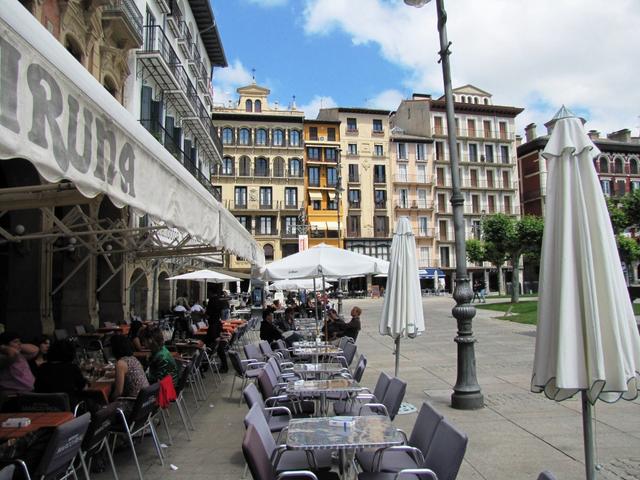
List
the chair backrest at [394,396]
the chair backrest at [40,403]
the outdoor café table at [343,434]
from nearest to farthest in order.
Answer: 1. the outdoor café table at [343,434]
2. the chair backrest at [40,403]
3. the chair backrest at [394,396]

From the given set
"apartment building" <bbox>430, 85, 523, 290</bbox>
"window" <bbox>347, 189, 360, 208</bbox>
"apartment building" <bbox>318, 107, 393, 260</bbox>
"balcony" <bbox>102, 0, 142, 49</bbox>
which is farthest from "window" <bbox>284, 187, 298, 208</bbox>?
"balcony" <bbox>102, 0, 142, 49</bbox>

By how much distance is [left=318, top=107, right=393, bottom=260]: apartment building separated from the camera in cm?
6056

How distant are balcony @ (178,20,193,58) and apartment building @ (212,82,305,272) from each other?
92.5 ft

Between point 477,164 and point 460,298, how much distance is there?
61.1 meters

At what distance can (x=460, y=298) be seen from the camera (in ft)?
24.3

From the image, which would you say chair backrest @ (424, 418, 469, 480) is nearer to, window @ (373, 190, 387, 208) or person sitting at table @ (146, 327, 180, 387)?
person sitting at table @ (146, 327, 180, 387)

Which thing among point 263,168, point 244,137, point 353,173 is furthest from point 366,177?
point 244,137

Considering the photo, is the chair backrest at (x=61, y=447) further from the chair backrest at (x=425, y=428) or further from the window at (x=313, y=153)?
the window at (x=313, y=153)

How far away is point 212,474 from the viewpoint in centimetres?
493

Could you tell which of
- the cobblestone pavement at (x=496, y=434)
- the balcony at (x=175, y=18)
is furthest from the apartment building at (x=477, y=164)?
the cobblestone pavement at (x=496, y=434)

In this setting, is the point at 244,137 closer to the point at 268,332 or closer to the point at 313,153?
the point at 313,153

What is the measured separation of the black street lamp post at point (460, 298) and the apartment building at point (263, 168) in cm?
4668

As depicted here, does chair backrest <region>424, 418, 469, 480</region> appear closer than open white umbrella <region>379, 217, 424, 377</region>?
Yes

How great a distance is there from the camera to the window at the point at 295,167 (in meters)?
56.7
